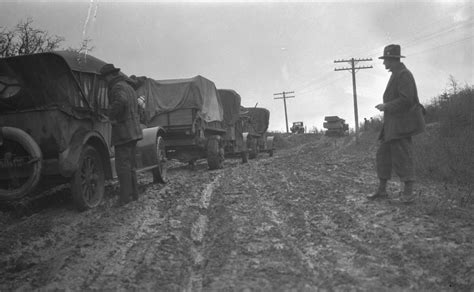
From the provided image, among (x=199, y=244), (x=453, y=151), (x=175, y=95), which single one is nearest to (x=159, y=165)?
(x=175, y=95)

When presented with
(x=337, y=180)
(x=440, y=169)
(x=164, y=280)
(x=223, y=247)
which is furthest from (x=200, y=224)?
(x=440, y=169)

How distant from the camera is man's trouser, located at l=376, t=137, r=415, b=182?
542cm

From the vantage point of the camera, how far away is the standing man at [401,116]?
5.40 m

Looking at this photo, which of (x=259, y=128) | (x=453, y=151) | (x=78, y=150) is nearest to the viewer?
(x=78, y=150)

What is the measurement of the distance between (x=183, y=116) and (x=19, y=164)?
6.68 metres

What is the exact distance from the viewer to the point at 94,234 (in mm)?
4656

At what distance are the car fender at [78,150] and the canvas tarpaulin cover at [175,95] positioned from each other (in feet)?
16.4

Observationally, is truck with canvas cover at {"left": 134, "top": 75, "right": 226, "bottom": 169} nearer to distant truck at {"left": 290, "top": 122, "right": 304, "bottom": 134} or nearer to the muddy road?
the muddy road

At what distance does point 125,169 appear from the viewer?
6.55 m

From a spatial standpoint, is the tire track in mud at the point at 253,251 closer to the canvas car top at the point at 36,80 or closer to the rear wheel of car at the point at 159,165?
the rear wheel of car at the point at 159,165

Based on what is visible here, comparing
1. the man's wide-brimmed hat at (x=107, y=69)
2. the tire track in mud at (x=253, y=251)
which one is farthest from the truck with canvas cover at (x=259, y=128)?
the tire track in mud at (x=253, y=251)

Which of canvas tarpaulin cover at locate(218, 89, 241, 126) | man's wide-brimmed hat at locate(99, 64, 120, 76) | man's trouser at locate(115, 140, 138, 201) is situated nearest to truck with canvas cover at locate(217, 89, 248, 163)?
canvas tarpaulin cover at locate(218, 89, 241, 126)

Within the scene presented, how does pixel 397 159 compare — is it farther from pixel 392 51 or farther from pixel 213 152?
pixel 213 152

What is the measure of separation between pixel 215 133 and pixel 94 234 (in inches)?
381
